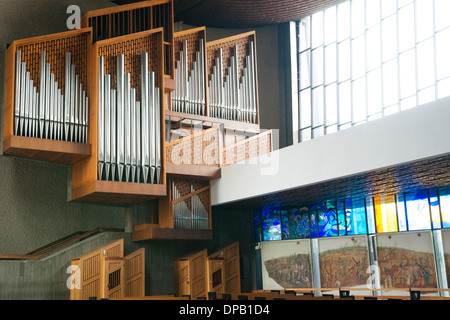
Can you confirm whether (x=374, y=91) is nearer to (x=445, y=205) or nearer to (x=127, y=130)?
(x=445, y=205)

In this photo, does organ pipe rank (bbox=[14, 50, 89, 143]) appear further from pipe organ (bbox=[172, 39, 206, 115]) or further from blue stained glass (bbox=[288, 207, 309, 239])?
blue stained glass (bbox=[288, 207, 309, 239])

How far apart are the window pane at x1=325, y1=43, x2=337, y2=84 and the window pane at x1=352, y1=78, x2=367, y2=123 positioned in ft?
3.00

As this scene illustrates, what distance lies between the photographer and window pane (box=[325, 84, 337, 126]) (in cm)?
1475

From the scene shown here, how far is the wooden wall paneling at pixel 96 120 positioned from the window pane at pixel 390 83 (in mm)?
5597

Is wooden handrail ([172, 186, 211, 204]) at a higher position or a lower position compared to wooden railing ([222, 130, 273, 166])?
lower

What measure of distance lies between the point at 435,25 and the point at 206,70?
5.55m

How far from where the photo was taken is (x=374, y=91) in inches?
537

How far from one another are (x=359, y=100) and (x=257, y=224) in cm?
429

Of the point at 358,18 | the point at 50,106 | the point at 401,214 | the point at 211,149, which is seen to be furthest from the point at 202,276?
the point at 358,18

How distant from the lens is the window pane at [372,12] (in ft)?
45.2

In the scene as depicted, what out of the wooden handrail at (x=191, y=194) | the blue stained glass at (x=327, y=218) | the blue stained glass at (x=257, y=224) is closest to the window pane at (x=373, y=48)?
the blue stained glass at (x=327, y=218)

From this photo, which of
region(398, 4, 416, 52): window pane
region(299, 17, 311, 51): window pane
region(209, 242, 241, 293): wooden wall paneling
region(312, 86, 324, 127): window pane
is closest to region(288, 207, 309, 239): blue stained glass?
region(209, 242, 241, 293): wooden wall paneling
